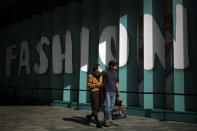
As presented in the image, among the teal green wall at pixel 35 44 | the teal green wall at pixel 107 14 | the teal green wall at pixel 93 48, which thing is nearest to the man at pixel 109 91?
the teal green wall at pixel 93 48

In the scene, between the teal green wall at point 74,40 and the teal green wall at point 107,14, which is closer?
the teal green wall at point 107,14

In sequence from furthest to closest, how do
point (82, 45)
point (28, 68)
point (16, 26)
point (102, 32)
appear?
point (16, 26), point (28, 68), point (82, 45), point (102, 32)

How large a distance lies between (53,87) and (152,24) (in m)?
8.66

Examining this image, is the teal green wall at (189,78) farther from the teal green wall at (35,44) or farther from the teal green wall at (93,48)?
the teal green wall at (35,44)

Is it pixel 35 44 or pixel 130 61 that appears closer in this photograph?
pixel 130 61

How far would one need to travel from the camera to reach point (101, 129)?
28.0ft

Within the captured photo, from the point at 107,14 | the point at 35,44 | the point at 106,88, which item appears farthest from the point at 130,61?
the point at 35,44

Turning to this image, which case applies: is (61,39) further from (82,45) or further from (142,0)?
(142,0)

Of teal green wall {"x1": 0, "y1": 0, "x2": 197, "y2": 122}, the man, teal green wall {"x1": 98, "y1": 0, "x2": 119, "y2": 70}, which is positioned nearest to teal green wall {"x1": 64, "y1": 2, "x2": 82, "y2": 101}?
teal green wall {"x1": 0, "y1": 0, "x2": 197, "y2": 122}

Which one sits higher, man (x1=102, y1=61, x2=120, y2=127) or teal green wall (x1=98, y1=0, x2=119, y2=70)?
teal green wall (x1=98, y1=0, x2=119, y2=70)

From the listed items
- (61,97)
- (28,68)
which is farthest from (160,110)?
(28,68)

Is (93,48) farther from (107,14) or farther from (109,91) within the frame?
(109,91)

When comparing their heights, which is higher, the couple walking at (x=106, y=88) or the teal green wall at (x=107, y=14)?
the teal green wall at (x=107, y=14)

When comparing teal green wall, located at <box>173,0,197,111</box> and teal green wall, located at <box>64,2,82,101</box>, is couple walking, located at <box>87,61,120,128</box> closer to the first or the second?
teal green wall, located at <box>173,0,197,111</box>
